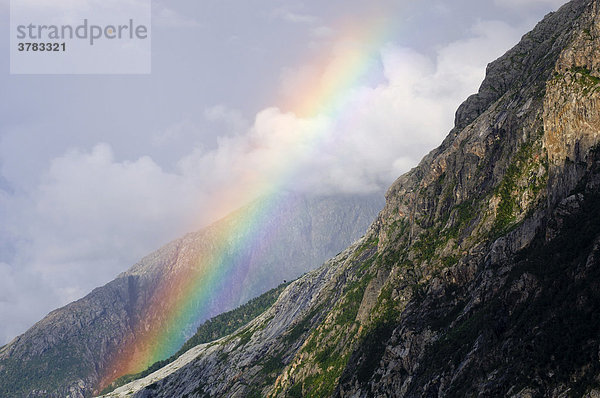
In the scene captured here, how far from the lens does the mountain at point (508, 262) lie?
9100cm

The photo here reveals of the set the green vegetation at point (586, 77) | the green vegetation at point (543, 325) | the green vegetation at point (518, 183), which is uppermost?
the green vegetation at point (586, 77)

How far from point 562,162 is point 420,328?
5943cm

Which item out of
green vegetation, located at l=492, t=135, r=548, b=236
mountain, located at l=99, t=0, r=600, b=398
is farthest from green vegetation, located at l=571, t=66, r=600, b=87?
green vegetation, located at l=492, t=135, r=548, b=236

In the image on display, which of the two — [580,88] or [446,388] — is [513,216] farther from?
[446,388]

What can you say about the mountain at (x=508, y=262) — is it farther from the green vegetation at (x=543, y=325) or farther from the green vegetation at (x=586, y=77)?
the green vegetation at (x=586, y=77)

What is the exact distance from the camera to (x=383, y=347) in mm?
165250

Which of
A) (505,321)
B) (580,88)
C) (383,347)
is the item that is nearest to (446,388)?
(505,321)

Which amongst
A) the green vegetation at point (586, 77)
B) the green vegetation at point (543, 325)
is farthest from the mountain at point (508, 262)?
the green vegetation at point (586, 77)

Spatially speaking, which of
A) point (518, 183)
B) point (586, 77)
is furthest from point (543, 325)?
point (586, 77)

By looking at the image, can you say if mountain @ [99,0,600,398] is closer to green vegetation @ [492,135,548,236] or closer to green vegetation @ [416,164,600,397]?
green vegetation @ [416,164,600,397]

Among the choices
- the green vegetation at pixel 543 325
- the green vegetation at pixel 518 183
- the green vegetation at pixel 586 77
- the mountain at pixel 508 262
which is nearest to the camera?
the green vegetation at pixel 543 325

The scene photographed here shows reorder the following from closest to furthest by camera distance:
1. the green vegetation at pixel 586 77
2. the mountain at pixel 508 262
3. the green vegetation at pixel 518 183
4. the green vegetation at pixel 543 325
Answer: the green vegetation at pixel 543 325, the mountain at pixel 508 262, the green vegetation at pixel 586 77, the green vegetation at pixel 518 183

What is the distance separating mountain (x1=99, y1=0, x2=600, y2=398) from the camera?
91000 mm

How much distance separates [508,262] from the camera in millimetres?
121562
